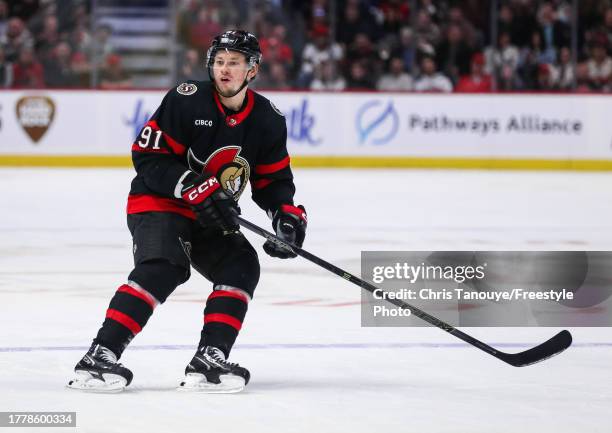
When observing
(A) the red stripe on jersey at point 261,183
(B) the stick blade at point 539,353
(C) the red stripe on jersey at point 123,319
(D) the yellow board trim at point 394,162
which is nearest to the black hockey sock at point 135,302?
(C) the red stripe on jersey at point 123,319

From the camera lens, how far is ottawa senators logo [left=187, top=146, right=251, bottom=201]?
3.80 metres

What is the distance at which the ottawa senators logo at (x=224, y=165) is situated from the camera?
12.5 ft

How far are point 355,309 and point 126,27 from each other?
9252 millimetres

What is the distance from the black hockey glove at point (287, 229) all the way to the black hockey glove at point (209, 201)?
0.23m

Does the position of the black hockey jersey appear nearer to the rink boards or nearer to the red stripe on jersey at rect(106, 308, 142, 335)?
the red stripe on jersey at rect(106, 308, 142, 335)

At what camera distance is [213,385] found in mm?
3631

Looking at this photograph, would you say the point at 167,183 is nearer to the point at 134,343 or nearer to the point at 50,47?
the point at 134,343

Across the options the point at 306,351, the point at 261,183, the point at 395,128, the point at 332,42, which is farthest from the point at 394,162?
the point at 261,183

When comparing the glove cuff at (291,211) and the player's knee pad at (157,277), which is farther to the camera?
the glove cuff at (291,211)

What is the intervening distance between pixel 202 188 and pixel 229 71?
350mm

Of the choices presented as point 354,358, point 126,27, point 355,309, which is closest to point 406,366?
point 354,358

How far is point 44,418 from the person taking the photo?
3.20m

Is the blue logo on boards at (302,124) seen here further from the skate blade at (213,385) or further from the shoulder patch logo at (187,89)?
the skate blade at (213,385)

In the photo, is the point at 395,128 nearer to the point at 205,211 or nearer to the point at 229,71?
the point at 229,71
